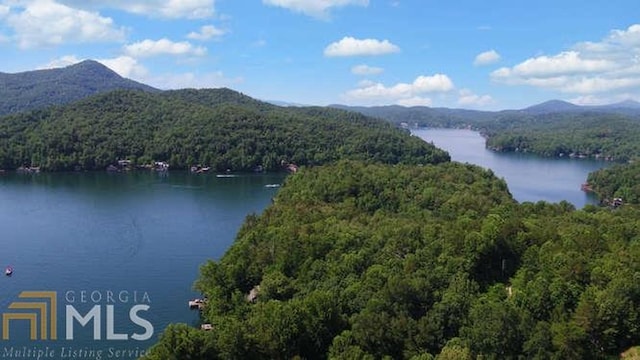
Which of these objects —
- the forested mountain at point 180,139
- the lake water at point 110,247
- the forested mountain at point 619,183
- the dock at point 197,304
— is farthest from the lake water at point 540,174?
the dock at point 197,304

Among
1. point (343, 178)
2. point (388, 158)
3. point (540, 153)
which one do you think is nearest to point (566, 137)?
point (540, 153)

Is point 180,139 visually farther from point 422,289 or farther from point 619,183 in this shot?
point 422,289

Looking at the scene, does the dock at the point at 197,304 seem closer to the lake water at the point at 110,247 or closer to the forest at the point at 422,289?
the lake water at the point at 110,247

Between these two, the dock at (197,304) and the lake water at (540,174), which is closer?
the dock at (197,304)

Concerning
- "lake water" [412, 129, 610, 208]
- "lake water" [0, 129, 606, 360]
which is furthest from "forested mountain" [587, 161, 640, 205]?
"lake water" [0, 129, 606, 360]

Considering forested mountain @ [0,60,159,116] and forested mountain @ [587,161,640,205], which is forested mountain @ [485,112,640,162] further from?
forested mountain @ [0,60,159,116]

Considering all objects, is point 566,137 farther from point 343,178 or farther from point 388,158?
point 343,178
